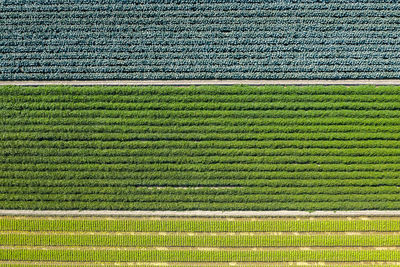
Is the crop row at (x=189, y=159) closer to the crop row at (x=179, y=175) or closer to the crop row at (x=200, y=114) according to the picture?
the crop row at (x=179, y=175)

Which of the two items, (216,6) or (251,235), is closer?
(251,235)

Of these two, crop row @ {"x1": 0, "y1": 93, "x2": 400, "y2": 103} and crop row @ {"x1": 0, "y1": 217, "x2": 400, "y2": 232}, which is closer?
crop row @ {"x1": 0, "y1": 217, "x2": 400, "y2": 232}

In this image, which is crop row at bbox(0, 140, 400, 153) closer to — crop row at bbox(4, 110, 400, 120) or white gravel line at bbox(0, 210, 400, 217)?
crop row at bbox(4, 110, 400, 120)

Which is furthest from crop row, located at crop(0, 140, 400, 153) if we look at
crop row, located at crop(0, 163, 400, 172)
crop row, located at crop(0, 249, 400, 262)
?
crop row, located at crop(0, 249, 400, 262)

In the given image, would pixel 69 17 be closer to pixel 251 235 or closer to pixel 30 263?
pixel 30 263

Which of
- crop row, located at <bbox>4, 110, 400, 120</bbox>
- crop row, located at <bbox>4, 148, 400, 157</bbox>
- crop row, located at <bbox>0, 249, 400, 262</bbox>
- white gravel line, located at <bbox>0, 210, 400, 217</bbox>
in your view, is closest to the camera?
crop row, located at <bbox>0, 249, 400, 262</bbox>

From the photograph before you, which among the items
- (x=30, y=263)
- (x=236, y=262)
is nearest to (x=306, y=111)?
(x=236, y=262)

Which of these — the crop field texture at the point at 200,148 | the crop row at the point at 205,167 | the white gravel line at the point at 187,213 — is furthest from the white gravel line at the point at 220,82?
the white gravel line at the point at 187,213

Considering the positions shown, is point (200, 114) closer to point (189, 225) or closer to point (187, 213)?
point (187, 213)

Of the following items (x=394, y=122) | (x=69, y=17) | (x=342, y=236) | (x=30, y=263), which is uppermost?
(x=69, y=17)
